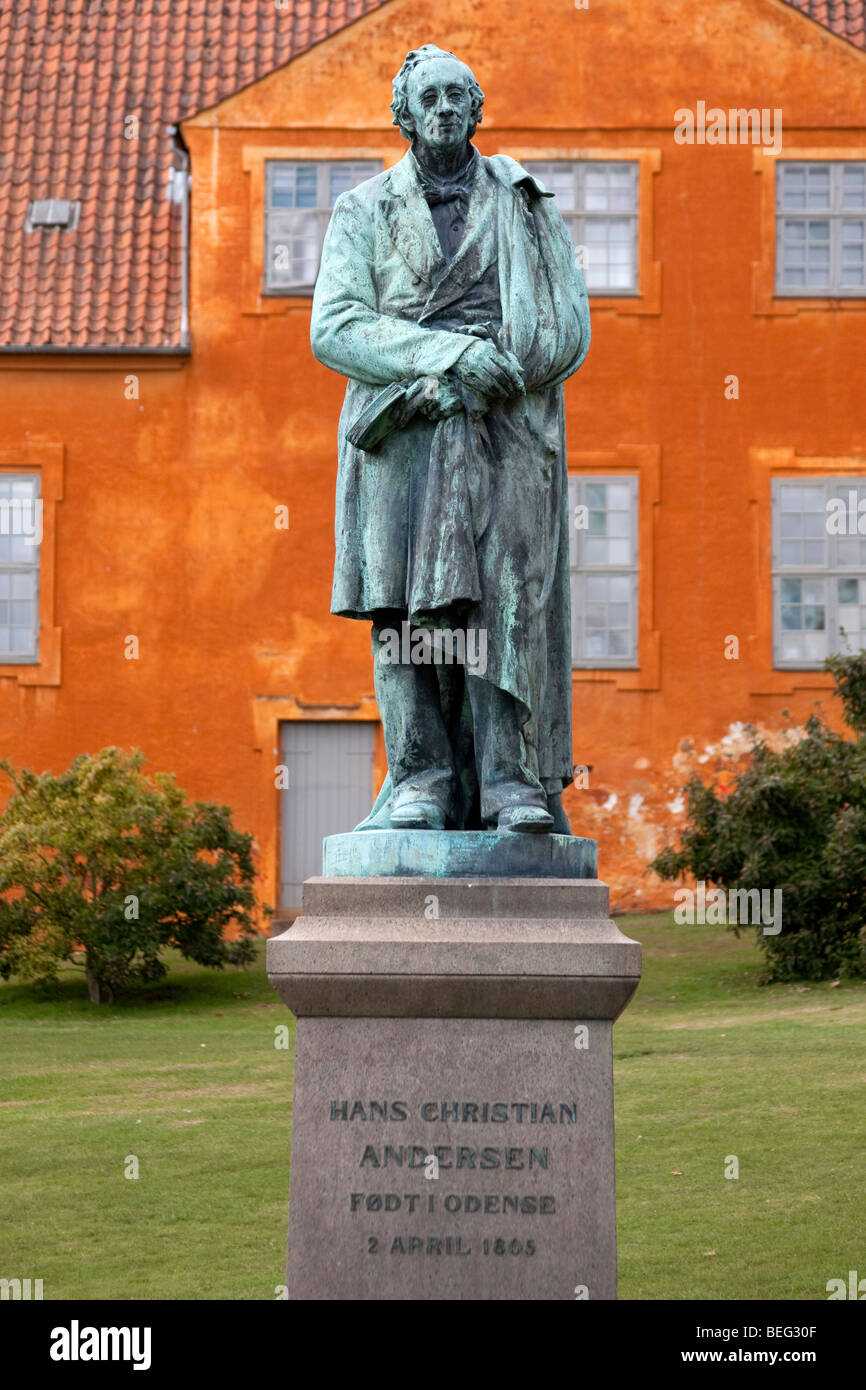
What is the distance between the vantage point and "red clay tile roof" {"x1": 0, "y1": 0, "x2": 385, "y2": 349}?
24.1 m

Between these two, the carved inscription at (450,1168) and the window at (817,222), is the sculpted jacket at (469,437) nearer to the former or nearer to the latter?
the carved inscription at (450,1168)

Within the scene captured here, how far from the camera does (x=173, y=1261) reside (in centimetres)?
902

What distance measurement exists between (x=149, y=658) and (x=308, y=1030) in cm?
1842

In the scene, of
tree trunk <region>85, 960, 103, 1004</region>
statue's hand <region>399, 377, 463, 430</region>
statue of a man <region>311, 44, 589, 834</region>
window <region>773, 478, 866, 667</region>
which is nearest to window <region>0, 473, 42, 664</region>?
tree trunk <region>85, 960, 103, 1004</region>

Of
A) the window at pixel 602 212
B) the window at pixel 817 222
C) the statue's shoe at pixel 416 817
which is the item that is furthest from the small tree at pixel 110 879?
the statue's shoe at pixel 416 817

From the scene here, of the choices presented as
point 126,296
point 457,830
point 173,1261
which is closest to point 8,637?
point 126,296

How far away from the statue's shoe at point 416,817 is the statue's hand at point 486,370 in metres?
1.16

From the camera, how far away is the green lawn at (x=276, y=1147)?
887 centimetres

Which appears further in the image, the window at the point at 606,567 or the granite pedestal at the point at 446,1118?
the window at the point at 606,567

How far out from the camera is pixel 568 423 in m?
24.0

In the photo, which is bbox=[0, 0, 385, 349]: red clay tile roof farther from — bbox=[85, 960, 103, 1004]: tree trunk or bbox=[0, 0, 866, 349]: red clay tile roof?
bbox=[85, 960, 103, 1004]: tree trunk

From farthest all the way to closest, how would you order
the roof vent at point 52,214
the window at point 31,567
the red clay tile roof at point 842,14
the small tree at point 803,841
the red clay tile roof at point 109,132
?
the red clay tile roof at point 842,14
the roof vent at point 52,214
the red clay tile roof at point 109,132
the window at point 31,567
the small tree at point 803,841

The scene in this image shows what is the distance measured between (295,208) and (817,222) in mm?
5779

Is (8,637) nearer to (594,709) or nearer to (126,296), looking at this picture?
(126,296)
